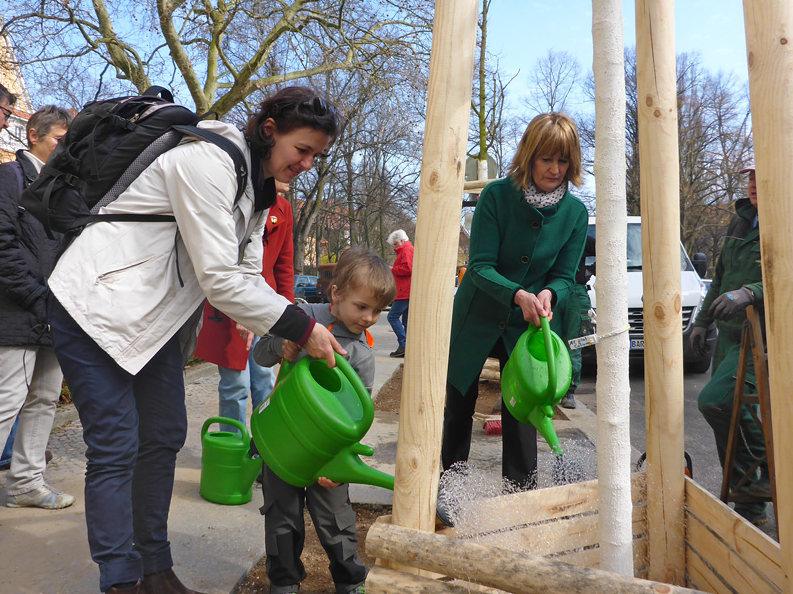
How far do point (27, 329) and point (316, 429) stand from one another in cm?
172

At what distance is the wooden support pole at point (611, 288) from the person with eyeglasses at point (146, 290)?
719 millimetres

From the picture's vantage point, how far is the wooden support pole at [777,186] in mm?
1233

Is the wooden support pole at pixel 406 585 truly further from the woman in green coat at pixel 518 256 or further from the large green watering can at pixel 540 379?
the woman in green coat at pixel 518 256

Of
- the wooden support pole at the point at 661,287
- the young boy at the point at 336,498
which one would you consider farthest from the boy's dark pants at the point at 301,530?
the wooden support pole at the point at 661,287

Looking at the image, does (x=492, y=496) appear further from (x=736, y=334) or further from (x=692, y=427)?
(x=692, y=427)

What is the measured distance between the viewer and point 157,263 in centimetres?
175

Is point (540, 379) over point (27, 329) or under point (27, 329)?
under

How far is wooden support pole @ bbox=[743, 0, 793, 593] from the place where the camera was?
1233mm

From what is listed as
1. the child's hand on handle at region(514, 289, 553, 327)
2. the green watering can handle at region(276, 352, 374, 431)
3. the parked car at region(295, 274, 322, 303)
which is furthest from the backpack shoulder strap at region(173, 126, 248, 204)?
the parked car at region(295, 274, 322, 303)

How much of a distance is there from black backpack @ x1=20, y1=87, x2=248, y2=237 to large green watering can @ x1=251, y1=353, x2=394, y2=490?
1.95 ft

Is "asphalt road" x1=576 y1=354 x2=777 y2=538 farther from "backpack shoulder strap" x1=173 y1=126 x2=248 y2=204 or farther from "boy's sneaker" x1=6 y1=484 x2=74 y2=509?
"boy's sneaker" x1=6 y1=484 x2=74 y2=509

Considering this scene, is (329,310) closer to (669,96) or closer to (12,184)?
(669,96)

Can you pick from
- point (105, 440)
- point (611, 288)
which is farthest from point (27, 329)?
point (611, 288)

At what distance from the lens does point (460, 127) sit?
147 centimetres
